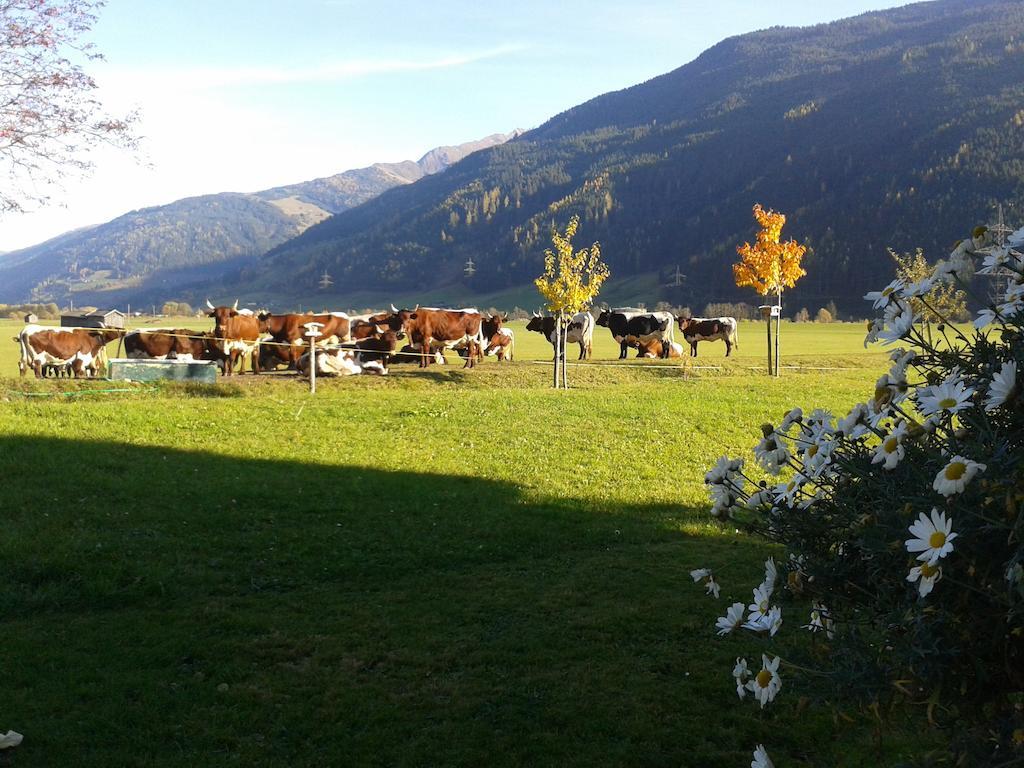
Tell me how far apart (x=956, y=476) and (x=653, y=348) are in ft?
123

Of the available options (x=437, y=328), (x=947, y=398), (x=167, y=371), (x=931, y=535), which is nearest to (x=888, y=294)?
(x=947, y=398)

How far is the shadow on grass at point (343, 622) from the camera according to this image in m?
5.33

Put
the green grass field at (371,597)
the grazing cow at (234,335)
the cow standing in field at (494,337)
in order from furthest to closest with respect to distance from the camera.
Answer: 1. the cow standing in field at (494,337)
2. the grazing cow at (234,335)
3. the green grass field at (371,597)

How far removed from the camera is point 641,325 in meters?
40.6

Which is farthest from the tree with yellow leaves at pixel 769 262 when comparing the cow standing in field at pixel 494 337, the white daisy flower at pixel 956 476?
the white daisy flower at pixel 956 476

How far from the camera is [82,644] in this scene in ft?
22.0

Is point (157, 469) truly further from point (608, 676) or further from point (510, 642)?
point (608, 676)

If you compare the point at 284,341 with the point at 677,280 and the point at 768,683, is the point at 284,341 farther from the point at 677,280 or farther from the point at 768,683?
the point at 677,280

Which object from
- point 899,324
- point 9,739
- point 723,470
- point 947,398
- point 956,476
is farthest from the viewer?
point 9,739

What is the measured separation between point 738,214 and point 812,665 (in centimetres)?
19688

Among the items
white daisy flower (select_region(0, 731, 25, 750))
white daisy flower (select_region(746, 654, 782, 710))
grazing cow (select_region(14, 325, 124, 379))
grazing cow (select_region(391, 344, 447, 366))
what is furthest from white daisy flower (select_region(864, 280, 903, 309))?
grazing cow (select_region(391, 344, 447, 366))

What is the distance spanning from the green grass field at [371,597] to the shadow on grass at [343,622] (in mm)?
25

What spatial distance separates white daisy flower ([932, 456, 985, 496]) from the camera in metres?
2.35

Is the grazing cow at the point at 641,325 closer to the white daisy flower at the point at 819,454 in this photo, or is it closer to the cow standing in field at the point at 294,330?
the cow standing in field at the point at 294,330
